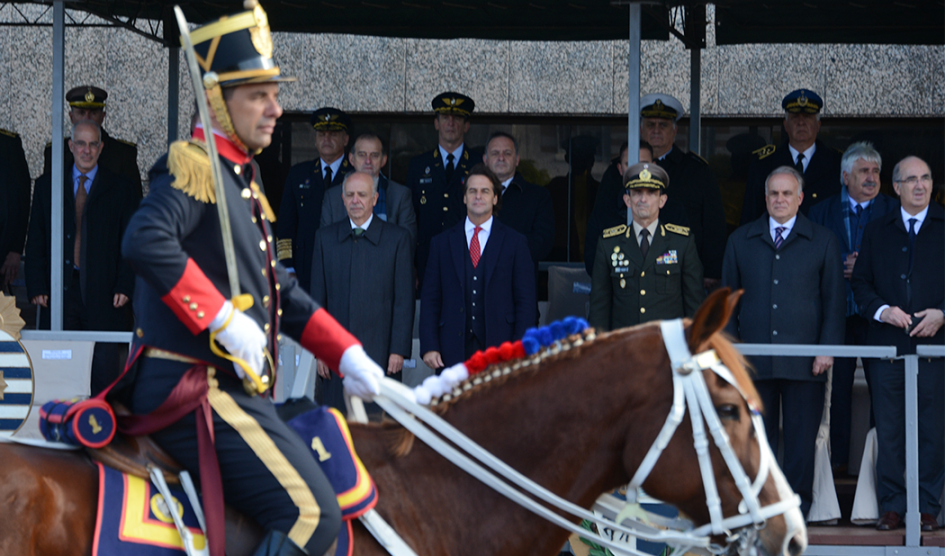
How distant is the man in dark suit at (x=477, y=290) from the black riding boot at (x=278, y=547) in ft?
12.7

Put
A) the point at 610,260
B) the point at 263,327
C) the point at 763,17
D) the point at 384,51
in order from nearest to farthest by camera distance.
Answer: the point at 263,327 → the point at 610,260 → the point at 763,17 → the point at 384,51

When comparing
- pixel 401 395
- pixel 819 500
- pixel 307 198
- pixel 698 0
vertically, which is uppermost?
pixel 698 0

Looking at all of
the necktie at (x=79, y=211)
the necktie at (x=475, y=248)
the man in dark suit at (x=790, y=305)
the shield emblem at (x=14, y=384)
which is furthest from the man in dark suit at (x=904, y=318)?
the necktie at (x=79, y=211)

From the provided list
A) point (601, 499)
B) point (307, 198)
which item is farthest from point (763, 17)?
point (601, 499)

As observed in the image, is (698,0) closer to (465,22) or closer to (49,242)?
(465,22)

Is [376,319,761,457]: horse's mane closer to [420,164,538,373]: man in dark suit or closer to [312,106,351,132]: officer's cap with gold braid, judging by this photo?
[420,164,538,373]: man in dark suit

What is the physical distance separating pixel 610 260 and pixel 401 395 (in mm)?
3627

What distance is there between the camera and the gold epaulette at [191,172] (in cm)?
244

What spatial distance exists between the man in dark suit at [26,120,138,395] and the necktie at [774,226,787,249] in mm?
4230

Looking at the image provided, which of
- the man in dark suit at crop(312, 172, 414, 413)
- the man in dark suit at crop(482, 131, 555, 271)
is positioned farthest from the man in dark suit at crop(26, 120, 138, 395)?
the man in dark suit at crop(482, 131, 555, 271)

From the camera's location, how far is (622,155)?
7309mm

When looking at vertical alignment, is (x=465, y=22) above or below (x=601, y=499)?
above

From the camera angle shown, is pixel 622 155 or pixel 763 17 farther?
pixel 763 17

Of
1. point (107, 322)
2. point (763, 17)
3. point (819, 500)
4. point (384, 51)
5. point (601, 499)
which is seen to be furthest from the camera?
point (384, 51)
